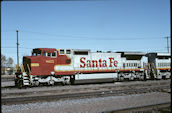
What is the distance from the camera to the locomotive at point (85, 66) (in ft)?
57.3

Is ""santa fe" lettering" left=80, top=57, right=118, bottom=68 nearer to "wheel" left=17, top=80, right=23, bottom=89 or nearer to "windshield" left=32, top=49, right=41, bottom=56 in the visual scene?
"windshield" left=32, top=49, right=41, bottom=56

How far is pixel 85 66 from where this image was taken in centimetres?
1988

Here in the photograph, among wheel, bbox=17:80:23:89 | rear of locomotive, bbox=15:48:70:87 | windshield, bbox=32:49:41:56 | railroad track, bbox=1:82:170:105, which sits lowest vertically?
railroad track, bbox=1:82:170:105

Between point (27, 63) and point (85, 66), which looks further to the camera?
point (85, 66)

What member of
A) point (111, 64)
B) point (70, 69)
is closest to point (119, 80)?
point (111, 64)

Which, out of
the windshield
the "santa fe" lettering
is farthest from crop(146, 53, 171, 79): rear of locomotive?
the windshield

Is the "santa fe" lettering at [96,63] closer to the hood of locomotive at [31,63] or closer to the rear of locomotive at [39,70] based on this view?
the rear of locomotive at [39,70]

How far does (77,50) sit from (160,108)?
13.5 meters

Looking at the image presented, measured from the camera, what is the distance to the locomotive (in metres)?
17.5

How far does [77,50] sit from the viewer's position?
1948 centimetres

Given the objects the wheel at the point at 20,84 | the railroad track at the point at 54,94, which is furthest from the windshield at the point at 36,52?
the railroad track at the point at 54,94

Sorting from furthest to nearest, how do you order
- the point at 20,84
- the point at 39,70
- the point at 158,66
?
the point at 158,66 < the point at 39,70 < the point at 20,84

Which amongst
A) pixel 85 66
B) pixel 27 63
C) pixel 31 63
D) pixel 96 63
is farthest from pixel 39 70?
pixel 96 63

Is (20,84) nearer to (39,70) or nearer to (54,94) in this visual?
(39,70)
